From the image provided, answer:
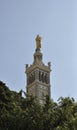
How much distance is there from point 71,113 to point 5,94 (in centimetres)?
839

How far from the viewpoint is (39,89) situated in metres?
86.9

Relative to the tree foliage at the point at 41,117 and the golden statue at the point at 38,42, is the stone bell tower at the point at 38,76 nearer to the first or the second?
the golden statue at the point at 38,42

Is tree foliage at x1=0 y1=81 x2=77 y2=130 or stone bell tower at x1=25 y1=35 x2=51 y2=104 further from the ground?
stone bell tower at x1=25 y1=35 x2=51 y2=104

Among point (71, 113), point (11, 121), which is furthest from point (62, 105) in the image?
point (11, 121)

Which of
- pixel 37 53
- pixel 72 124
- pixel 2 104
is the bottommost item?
pixel 72 124

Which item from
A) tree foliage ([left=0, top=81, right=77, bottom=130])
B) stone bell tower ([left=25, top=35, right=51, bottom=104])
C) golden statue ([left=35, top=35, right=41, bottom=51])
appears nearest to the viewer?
tree foliage ([left=0, top=81, right=77, bottom=130])

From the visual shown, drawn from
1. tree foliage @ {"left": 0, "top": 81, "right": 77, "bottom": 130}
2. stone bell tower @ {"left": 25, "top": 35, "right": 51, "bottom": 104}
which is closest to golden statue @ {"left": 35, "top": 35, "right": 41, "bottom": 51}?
stone bell tower @ {"left": 25, "top": 35, "right": 51, "bottom": 104}

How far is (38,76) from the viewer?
8781 centimetres

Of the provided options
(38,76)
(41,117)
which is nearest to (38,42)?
(38,76)

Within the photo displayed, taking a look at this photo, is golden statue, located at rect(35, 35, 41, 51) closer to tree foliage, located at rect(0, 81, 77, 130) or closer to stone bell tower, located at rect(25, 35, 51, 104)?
stone bell tower, located at rect(25, 35, 51, 104)

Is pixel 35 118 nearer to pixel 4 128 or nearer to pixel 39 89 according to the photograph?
pixel 4 128

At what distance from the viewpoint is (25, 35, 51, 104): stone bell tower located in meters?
87.0

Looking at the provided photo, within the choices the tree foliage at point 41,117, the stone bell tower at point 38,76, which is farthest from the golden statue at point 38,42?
the tree foliage at point 41,117

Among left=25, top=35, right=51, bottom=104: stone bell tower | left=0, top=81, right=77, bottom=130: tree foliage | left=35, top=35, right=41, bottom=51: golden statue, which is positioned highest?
left=35, top=35, right=41, bottom=51: golden statue
